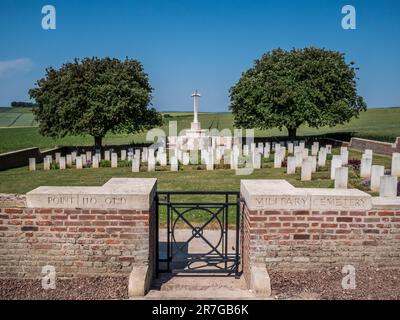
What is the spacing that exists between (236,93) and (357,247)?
2583 centimetres

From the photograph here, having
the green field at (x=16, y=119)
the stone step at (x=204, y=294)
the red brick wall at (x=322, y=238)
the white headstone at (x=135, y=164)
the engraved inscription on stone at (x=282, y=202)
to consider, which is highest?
the green field at (x=16, y=119)

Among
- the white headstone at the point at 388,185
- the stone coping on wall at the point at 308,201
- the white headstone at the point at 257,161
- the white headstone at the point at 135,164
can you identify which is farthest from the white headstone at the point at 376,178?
the white headstone at the point at 135,164

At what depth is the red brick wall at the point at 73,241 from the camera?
16.4ft

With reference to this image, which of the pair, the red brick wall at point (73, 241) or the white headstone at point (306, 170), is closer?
the red brick wall at point (73, 241)

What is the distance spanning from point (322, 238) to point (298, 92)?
74.8 feet

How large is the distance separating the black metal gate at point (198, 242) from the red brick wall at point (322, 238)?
1.81 feet

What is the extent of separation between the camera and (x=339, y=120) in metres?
27.4

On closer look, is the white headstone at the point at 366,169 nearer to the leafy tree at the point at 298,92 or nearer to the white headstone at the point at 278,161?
the white headstone at the point at 278,161

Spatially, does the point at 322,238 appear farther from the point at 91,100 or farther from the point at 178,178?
the point at 91,100

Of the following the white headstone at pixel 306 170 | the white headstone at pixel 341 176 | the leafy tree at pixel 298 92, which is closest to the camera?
the white headstone at pixel 341 176

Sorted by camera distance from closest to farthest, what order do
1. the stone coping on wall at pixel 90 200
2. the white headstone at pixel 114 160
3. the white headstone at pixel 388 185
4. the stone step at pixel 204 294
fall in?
the stone step at pixel 204 294 → the stone coping on wall at pixel 90 200 → the white headstone at pixel 388 185 → the white headstone at pixel 114 160

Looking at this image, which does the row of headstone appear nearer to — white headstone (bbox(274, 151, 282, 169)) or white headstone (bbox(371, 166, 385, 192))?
white headstone (bbox(274, 151, 282, 169))

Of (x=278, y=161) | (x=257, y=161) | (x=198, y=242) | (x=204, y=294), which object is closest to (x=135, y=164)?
(x=257, y=161)

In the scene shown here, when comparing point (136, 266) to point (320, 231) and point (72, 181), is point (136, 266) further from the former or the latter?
point (72, 181)
